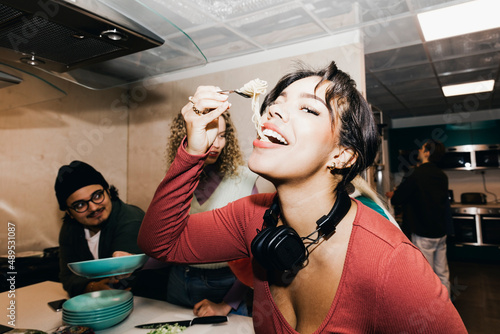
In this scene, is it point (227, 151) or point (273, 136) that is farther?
point (227, 151)

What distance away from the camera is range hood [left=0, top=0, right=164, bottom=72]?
0.81 metres

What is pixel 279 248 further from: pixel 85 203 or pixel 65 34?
pixel 85 203

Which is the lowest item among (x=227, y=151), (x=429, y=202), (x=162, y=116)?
(x=429, y=202)

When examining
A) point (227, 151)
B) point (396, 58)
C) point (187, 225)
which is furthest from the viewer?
point (396, 58)

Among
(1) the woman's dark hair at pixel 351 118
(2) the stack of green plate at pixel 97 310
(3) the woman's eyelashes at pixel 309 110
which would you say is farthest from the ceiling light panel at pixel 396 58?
(2) the stack of green plate at pixel 97 310

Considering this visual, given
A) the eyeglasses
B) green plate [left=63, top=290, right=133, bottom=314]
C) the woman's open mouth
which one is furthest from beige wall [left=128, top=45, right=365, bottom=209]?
the woman's open mouth

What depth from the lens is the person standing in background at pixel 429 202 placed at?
3744 millimetres

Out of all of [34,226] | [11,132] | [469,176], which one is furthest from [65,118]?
[469,176]

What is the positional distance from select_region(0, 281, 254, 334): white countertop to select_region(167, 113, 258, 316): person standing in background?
0.24m

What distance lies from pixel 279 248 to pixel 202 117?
0.55 metres

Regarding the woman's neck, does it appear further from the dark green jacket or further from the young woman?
the dark green jacket

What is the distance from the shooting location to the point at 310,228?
116cm

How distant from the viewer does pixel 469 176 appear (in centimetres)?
675

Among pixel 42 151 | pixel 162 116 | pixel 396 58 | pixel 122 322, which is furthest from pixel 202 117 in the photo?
pixel 396 58
